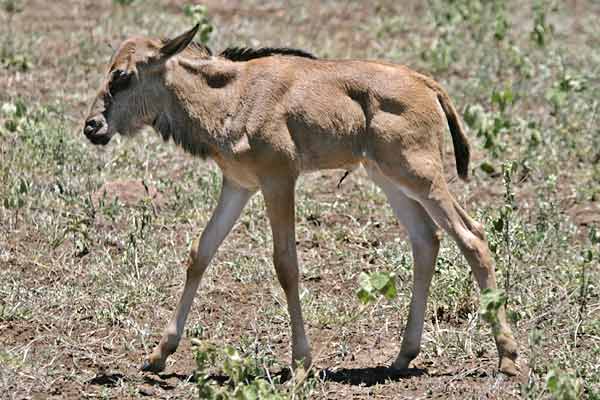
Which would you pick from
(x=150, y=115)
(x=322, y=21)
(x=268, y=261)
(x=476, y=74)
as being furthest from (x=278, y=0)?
(x=150, y=115)

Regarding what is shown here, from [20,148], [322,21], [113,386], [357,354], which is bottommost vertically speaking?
[113,386]

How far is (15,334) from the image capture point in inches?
307

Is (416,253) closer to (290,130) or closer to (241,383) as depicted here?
(290,130)

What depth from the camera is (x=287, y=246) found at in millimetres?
7328

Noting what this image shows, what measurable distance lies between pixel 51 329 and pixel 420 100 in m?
2.83

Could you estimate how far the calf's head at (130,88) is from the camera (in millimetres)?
7566

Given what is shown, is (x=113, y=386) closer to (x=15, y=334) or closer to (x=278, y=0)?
(x=15, y=334)

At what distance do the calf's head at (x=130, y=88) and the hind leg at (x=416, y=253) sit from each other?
145 cm

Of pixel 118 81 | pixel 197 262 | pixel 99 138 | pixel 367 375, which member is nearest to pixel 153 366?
pixel 197 262

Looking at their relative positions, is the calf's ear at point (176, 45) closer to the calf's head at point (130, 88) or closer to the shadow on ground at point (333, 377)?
the calf's head at point (130, 88)

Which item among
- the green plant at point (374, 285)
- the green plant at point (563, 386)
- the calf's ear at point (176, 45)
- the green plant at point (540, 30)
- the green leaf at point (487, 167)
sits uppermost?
the green plant at point (540, 30)

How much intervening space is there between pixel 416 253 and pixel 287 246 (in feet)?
2.99

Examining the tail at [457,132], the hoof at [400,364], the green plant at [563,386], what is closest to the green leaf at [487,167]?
the tail at [457,132]

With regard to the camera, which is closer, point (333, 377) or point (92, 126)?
point (333, 377)
